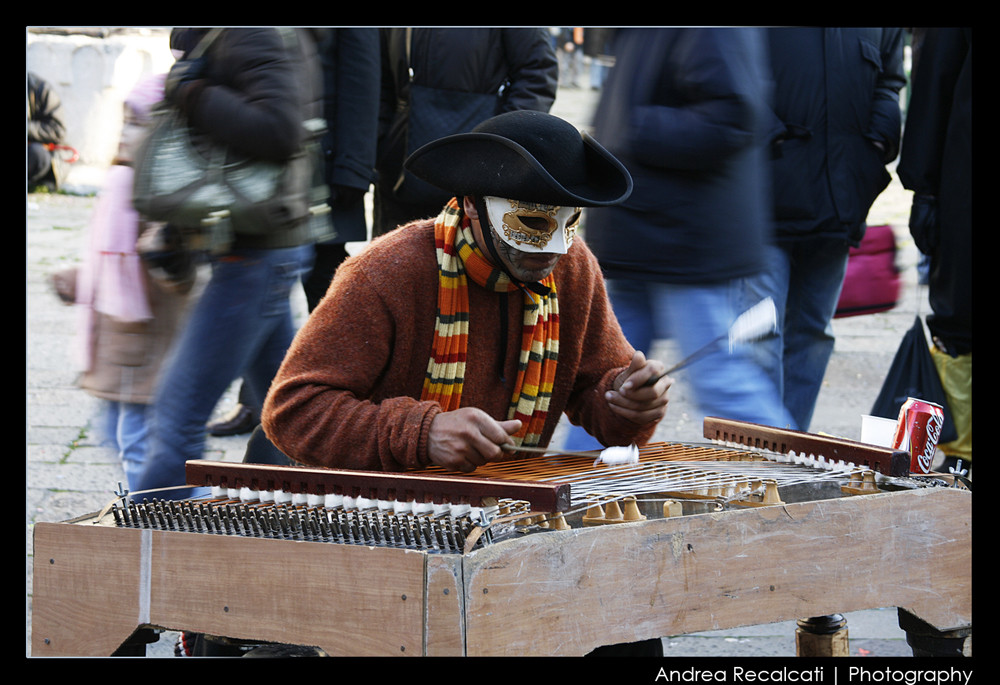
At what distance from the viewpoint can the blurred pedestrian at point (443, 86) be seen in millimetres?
4449

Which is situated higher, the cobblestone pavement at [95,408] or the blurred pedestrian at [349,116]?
the blurred pedestrian at [349,116]

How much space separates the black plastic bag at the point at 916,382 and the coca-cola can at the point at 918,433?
1.87 meters

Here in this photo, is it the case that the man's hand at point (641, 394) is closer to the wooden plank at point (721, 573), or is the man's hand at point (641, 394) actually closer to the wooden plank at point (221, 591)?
the wooden plank at point (721, 573)

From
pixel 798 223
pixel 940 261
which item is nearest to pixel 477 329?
pixel 798 223

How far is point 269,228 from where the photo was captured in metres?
3.24

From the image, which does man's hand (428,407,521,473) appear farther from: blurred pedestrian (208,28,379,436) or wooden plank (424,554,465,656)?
blurred pedestrian (208,28,379,436)

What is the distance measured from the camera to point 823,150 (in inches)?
167

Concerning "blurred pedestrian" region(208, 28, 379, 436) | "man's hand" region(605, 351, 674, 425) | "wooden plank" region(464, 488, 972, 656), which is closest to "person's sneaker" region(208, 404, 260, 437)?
"blurred pedestrian" region(208, 28, 379, 436)

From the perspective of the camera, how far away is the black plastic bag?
14.9 ft

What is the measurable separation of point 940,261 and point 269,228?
2.60m

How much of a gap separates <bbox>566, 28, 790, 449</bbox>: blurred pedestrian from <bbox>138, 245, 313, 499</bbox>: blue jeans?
38.5 inches

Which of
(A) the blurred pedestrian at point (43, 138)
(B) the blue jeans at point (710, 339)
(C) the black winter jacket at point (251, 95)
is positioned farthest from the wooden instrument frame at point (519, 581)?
(A) the blurred pedestrian at point (43, 138)
